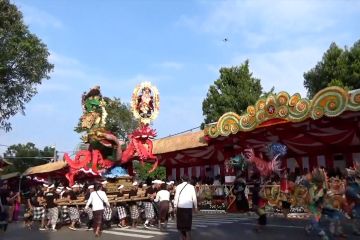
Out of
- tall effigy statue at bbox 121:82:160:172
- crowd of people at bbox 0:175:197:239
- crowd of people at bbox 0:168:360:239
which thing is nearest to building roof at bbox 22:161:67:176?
tall effigy statue at bbox 121:82:160:172

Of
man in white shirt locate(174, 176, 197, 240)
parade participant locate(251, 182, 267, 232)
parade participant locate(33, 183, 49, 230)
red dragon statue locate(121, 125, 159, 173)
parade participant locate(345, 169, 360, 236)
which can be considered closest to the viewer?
man in white shirt locate(174, 176, 197, 240)

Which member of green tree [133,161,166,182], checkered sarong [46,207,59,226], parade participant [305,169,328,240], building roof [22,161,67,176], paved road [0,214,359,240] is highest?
building roof [22,161,67,176]

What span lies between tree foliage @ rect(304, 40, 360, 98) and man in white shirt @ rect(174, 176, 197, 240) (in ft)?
64.7

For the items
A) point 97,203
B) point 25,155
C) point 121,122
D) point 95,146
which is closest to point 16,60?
point 95,146

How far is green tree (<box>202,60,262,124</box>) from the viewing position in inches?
1220

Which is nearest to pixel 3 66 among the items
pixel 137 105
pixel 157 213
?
pixel 137 105

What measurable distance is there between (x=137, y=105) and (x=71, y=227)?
364 inches

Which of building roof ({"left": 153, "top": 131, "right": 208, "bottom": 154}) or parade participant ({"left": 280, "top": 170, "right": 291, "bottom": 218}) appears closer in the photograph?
parade participant ({"left": 280, "top": 170, "right": 291, "bottom": 218})

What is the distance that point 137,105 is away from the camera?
23.2 m

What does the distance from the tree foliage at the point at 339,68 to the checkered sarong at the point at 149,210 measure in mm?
16743

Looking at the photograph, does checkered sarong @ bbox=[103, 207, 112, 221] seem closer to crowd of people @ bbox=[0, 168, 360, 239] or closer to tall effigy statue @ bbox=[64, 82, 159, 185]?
crowd of people @ bbox=[0, 168, 360, 239]

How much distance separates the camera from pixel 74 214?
15461mm

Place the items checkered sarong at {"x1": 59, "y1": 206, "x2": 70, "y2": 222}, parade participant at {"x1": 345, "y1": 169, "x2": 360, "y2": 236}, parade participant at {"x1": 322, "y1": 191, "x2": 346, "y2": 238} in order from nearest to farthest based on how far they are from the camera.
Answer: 1. parade participant at {"x1": 322, "y1": 191, "x2": 346, "y2": 238}
2. parade participant at {"x1": 345, "y1": 169, "x2": 360, "y2": 236}
3. checkered sarong at {"x1": 59, "y1": 206, "x2": 70, "y2": 222}

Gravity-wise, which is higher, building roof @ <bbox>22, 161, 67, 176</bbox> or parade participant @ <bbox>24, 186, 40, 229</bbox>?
building roof @ <bbox>22, 161, 67, 176</bbox>
